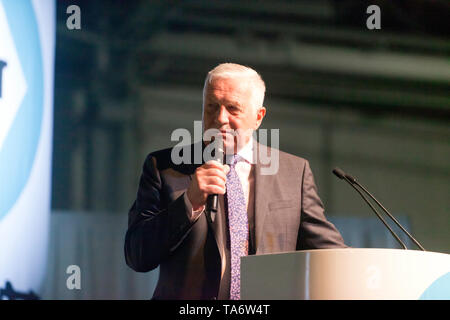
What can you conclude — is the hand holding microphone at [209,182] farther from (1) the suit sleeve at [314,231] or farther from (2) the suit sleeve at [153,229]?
(1) the suit sleeve at [314,231]

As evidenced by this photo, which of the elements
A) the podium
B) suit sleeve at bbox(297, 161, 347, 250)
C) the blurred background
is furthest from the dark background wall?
the podium

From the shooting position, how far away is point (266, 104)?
196 inches

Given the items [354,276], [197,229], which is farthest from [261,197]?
[354,276]

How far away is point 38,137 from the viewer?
4461 millimetres

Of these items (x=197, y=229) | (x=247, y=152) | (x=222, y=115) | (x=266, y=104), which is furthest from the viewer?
(x=266, y=104)

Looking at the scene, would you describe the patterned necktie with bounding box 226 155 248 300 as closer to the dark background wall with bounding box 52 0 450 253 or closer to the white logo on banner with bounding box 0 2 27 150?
the white logo on banner with bounding box 0 2 27 150

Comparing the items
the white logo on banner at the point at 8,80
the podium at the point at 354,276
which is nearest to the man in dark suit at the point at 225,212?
the podium at the point at 354,276

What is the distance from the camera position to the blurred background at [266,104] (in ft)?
15.7

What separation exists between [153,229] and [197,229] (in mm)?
200

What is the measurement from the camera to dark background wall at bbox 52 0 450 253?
4828 millimetres

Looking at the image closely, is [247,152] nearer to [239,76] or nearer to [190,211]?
[239,76]

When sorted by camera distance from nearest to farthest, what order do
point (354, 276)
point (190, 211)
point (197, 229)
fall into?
point (354, 276) < point (190, 211) < point (197, 229)

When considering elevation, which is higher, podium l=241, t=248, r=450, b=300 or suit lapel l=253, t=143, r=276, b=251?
suit lapel l=253, t=143, r=276, b=251
